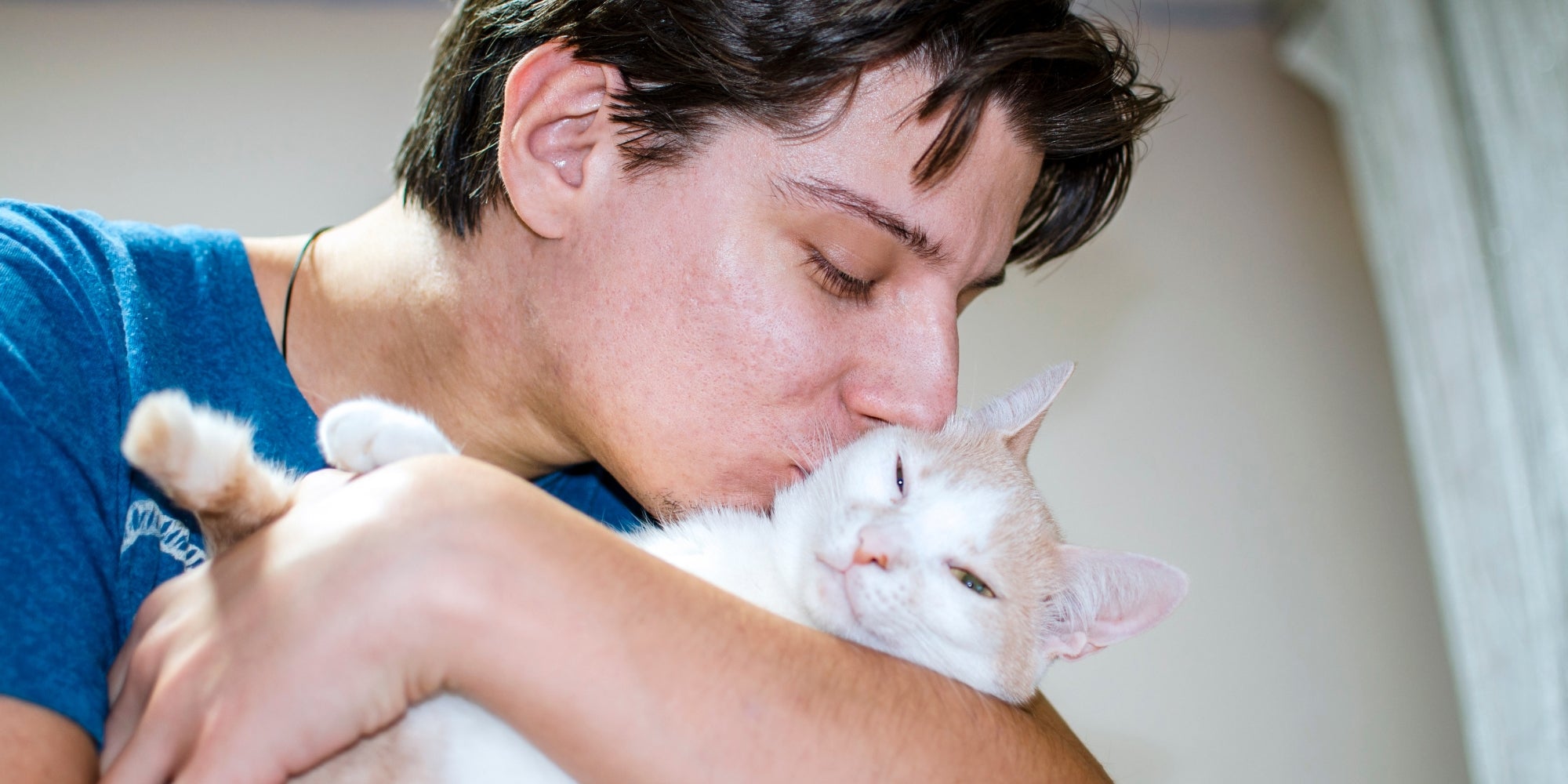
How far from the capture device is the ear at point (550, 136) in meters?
1.10

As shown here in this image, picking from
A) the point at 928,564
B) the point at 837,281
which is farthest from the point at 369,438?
the point at 928,564

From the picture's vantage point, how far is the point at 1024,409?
4.40 ft

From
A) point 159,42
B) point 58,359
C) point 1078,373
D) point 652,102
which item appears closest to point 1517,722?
point 1078,373

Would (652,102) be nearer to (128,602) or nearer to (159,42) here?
(128,602)

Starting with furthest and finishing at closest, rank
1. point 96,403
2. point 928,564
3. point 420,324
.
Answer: point 420,324 → point 928,564 → point 96,403

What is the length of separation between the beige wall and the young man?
44.1 inches

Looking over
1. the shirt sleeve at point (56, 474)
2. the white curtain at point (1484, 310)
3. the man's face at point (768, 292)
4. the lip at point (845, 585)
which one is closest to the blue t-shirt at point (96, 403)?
the shirt sleeve at point (56, 474)

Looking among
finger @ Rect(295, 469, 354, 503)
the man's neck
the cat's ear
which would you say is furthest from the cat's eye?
finger @ Rect(295, 469, 354, 503)

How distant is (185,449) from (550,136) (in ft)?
1.77

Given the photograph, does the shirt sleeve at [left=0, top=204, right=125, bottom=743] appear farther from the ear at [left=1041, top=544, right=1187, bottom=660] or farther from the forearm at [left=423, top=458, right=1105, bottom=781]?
the ear at [left=1041, top=544, right=1187, bottom=660]

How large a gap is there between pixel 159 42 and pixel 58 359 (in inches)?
67.8

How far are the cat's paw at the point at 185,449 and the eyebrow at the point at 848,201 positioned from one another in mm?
540

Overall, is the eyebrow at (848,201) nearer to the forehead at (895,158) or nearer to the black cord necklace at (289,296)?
the forehead at (895,158)

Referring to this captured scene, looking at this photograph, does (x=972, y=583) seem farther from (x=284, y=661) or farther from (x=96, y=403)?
(x=96, y=403)
